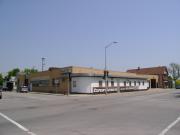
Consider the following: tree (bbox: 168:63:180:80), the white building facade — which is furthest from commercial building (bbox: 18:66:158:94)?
tree (bbox: 168:63:180:80)

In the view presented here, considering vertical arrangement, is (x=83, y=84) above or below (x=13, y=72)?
below

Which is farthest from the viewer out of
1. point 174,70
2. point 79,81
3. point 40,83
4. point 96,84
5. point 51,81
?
point 174,70

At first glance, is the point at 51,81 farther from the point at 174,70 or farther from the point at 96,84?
the point at 174,70

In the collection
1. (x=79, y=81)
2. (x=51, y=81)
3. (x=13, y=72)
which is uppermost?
(x=13, y=72)

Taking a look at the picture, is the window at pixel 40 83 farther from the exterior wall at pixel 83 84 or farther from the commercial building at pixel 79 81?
the exterior wall at pixel 83 84

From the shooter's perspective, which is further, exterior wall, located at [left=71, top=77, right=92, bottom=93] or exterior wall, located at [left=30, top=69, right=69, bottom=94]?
exterior wall, located at [left=30, top=69, right=69, bottom=94]

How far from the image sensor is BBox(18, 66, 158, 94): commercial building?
49.0 meters

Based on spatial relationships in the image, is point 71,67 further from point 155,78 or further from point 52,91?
point 155,78

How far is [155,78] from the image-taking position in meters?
85.4

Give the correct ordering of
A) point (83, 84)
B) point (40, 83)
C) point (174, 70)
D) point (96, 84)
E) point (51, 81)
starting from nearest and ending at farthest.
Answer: point (83, 84), point (96, 84), point (51, 81), point (40, 83), point (174, 70)

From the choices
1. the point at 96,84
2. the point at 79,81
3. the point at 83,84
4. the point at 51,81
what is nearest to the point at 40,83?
the point at 51,81

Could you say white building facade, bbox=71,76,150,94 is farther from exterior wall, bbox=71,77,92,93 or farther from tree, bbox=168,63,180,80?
tree, bbox=168,63,180,80

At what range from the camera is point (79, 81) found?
49125 mm

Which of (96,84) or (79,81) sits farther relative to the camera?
(96,84)
